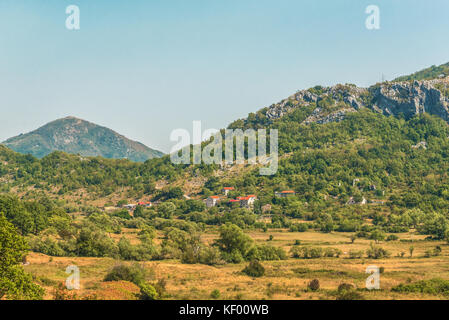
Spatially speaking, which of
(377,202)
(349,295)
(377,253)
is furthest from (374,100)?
(349,295)

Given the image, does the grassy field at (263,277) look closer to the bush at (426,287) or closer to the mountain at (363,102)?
the bush at (426,287)

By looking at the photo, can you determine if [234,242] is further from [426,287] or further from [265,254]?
[426,287]

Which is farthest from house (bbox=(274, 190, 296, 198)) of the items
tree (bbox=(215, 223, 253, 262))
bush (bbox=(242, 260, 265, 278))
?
bush (bbox=(242, 260, 265, 278))

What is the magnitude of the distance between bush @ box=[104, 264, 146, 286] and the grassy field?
107 cm

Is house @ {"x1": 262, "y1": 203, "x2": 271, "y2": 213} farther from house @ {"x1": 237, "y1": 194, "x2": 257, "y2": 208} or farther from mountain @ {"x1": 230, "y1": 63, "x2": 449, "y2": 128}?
mountain @ {"x1": 230, "y1": 63, "x2": 449, "y2": 128}

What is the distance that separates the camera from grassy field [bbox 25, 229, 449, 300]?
3084cm

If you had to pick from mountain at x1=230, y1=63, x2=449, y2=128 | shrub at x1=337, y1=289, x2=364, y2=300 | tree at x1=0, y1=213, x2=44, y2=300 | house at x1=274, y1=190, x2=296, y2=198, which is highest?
mountain at x1=230, y1=63, x2=449, y2=128

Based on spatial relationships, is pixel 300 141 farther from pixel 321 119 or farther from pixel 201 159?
pixel 201 159

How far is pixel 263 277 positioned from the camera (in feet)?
131

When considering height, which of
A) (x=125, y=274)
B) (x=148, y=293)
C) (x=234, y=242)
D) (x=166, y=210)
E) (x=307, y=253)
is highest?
(x=166, y=210)

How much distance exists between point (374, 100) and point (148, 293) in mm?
156182

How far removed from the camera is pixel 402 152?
5212 inches

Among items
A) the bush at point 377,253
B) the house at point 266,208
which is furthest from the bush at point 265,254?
the house at point 266,208

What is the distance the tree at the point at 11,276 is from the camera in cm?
2379
